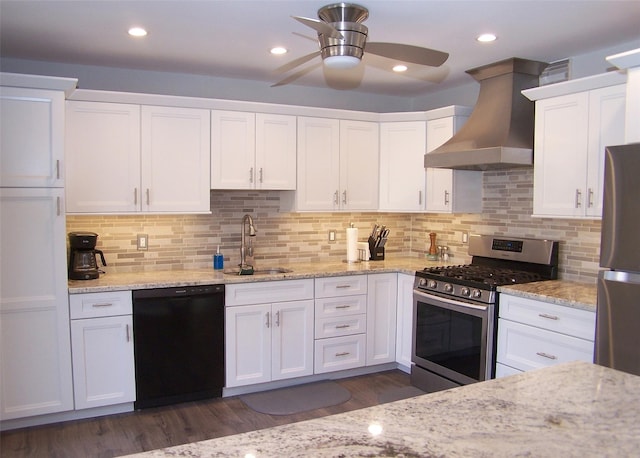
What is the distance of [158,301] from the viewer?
3.47 metres

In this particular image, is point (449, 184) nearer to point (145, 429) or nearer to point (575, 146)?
point (575, 146)

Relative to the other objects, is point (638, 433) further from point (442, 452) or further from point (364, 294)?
point (364, 294)

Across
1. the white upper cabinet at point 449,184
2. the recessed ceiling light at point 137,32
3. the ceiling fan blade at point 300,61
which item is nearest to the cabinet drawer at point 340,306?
the white upper cabinet at point 449,184

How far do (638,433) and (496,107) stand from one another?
9.58ft

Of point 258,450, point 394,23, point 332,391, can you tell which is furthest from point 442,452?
point 332,391

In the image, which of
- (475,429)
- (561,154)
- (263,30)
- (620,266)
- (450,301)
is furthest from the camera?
(450,301)

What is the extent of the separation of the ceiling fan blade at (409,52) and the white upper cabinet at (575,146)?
4.08 feet

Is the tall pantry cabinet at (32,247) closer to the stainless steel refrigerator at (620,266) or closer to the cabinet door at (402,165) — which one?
the cabinet door at (402,165)

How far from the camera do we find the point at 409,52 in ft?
8.03

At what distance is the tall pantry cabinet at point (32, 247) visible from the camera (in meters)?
3.04

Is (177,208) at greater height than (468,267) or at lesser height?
greater

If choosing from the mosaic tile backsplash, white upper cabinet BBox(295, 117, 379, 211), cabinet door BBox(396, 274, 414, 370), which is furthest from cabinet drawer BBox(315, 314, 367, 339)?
white upper cabinet BBox(295, 117, 379, 211)

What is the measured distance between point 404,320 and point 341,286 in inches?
25.0

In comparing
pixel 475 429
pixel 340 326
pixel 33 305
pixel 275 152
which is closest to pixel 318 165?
pixel 275 152
